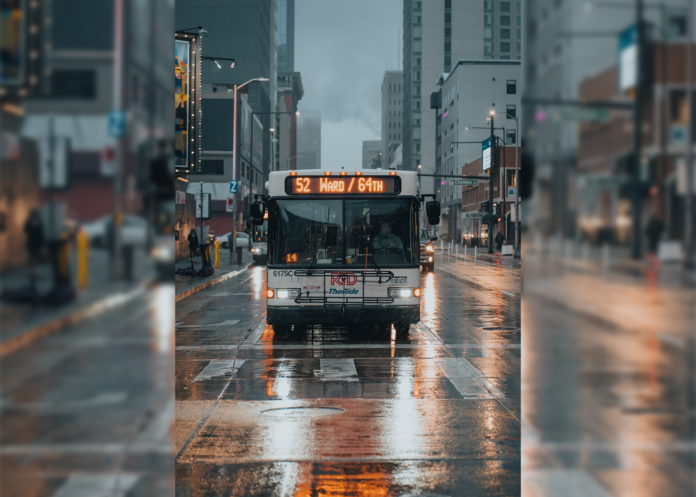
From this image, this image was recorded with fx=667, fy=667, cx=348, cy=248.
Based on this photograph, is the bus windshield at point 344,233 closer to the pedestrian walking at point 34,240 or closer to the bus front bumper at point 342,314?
the bus front bumper at point 342,314

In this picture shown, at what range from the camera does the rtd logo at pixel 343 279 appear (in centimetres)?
1116

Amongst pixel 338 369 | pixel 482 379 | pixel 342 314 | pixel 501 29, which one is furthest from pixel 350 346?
pixel 501 29

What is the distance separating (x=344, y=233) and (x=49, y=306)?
9.53 metres

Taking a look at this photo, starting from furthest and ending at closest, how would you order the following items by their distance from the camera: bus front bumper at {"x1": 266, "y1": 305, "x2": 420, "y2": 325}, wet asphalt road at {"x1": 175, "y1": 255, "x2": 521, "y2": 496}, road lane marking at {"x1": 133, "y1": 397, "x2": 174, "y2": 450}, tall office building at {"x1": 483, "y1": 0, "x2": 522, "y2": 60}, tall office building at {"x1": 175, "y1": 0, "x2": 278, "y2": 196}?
tall office building at {"x1": 483, "y1": 0, "x2": 522, "y2": 60}
tall office building at {"x1": 175, "y1": 0, "x2": 278, "y2": 196}
bus front bumper at {"x1": 266, "y1": 305, "x2": 420, "y2": 325}
wet asphalt road at {"x1": 175, "y1": 255, "x2": 521, "y2": 496}
road lane marking at {"x1": 133, "y1": 397, "x2": 174, "y2": 450}

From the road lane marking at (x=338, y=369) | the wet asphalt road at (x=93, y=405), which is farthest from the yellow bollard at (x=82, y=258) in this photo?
the road lane marking at (x=338, y=369)

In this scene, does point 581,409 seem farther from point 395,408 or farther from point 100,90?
point 395,408

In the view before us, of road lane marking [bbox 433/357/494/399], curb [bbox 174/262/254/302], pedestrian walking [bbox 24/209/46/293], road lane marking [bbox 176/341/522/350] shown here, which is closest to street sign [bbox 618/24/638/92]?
pedestrian walking [bbox 24/209/46/293]

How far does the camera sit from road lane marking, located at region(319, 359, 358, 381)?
860 centimetres

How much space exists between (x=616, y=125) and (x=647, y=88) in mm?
127

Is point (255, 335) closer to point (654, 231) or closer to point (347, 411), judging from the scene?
point (347, 411)

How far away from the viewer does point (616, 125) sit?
1932mm

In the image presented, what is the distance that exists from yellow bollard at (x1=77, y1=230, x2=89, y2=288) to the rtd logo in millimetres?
9374

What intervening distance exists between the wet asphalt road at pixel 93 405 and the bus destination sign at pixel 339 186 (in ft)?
30.4

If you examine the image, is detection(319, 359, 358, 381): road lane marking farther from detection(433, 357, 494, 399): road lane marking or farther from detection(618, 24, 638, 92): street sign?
detection(618, 24, 638, 92): street sign
